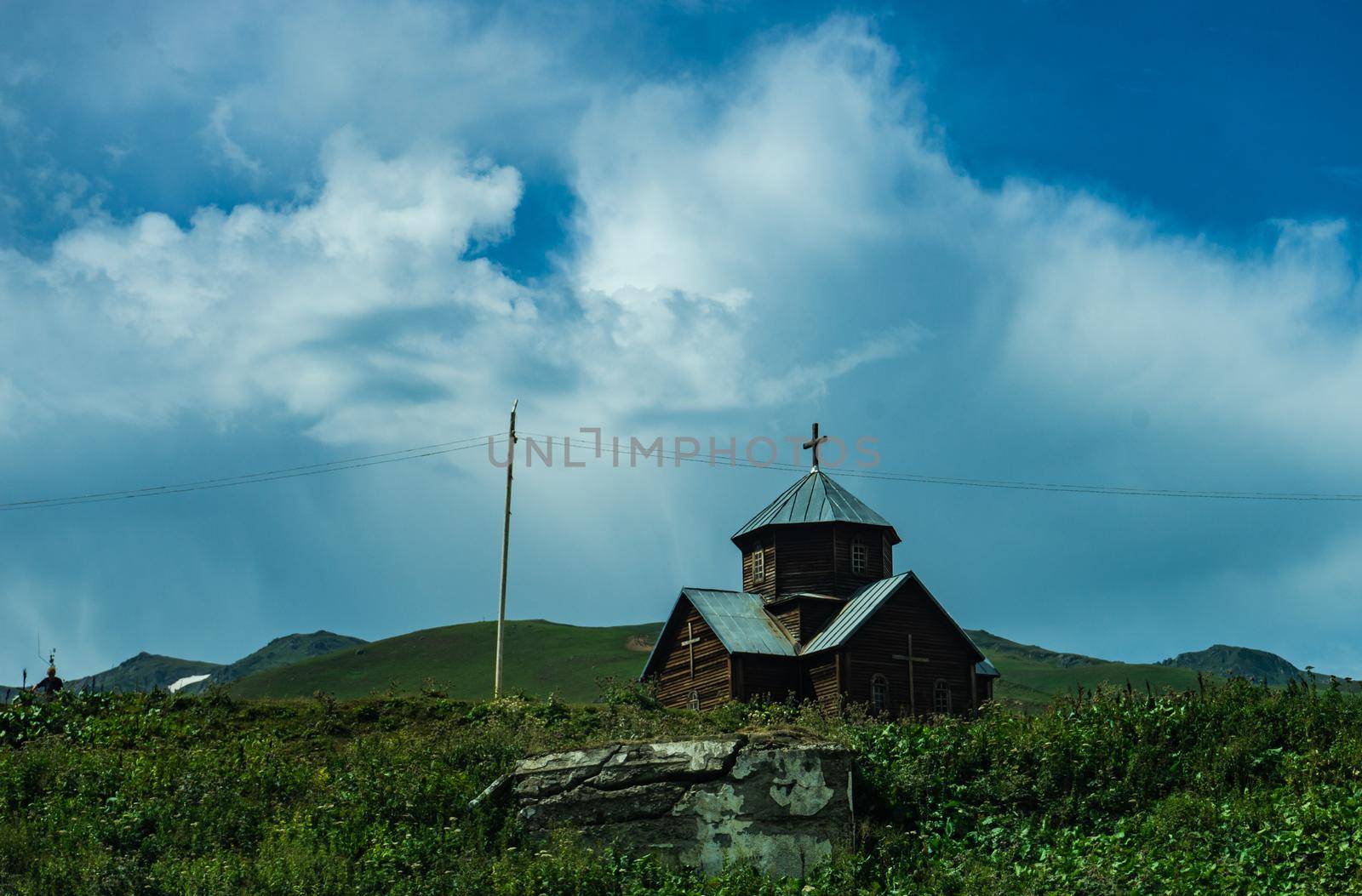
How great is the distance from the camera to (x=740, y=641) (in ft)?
116

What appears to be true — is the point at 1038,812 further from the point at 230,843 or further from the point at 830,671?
the point at 830,671

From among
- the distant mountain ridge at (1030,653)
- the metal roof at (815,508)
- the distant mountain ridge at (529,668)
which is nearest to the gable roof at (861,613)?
the metal roof at (815,508)

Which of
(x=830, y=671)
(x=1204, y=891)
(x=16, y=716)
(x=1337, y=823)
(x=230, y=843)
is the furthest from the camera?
(x=830, y=671)

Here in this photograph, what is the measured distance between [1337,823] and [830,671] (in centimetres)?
1831

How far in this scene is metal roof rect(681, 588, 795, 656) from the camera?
35312 millimetres

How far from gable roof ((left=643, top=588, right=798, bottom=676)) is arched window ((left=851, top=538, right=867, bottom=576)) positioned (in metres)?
2.98

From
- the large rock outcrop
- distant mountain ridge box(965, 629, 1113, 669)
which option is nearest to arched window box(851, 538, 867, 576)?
the large rock outcrop

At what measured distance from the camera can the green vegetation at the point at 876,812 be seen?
1614 cm

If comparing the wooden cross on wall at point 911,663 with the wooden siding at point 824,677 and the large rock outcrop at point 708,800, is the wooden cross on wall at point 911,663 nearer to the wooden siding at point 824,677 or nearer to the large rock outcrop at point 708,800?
the wooden siding at point 824,677

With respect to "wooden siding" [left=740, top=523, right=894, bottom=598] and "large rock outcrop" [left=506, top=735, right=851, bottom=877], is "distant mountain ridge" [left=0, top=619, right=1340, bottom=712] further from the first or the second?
"large rock outcrop" [left=506, top=735, right=851, bottom=877]

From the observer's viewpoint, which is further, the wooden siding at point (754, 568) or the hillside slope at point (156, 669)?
the hillside slope at point (156, 669)

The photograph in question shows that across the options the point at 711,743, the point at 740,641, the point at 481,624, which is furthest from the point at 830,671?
the point at 481,624

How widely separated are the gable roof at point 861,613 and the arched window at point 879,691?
1.58 m

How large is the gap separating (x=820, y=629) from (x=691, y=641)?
12.8 ft
